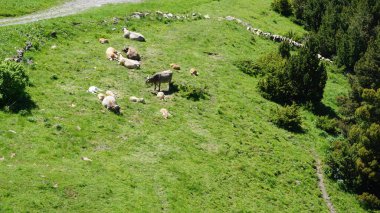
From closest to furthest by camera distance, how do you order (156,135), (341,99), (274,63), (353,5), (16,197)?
(16,197)
(156,135)
(341,99)
(274,63)
(353,5)

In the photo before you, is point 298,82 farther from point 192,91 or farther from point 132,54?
point 132,54

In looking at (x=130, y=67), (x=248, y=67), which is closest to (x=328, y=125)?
(x=248, y=67)

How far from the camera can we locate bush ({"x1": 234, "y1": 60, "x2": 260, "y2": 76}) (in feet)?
164

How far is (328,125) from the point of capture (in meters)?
43.1

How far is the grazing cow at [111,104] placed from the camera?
34.1 metres

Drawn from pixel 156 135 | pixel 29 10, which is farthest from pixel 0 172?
pixel 29 10

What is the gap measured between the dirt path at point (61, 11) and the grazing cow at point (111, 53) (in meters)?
10.2

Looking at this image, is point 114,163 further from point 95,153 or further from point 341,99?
point 341,99

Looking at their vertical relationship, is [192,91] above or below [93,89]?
below

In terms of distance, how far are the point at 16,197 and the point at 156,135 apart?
467 inches

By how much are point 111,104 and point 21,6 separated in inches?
947

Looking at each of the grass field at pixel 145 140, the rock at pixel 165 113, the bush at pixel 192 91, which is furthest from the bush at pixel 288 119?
the rock at pixel 165 113

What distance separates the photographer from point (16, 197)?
23.3 meters

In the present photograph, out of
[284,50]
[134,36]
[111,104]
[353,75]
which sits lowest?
[353,75]
